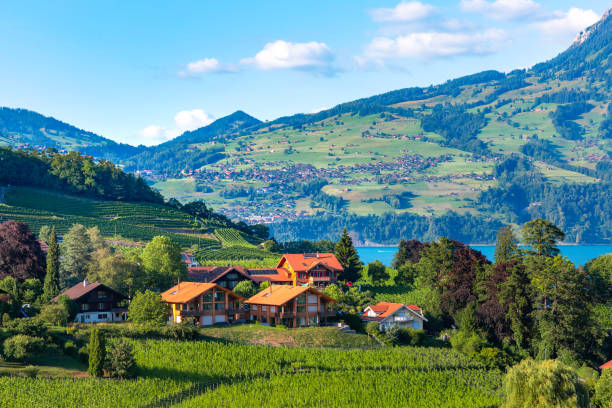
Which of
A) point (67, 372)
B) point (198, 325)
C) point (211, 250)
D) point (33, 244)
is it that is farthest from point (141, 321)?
point (211, 250)

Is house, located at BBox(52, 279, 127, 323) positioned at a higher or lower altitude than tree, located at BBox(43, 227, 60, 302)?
lower

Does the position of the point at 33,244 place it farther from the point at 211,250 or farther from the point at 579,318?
the point at 579,318

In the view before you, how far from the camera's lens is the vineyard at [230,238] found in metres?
161

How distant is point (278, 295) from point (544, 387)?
35.1m

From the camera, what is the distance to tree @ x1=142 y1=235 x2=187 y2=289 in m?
94.5

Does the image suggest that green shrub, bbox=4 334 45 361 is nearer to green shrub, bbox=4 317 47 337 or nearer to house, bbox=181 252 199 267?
green shrub, bbox=4 317 47 337

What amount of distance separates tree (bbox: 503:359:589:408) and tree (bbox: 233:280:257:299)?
39669 millimetres

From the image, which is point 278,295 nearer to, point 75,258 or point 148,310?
point 148,310

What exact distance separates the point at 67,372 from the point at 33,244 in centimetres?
3700

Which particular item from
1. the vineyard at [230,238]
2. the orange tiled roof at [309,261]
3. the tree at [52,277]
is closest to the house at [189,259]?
the orange tiled roof at [309,261]

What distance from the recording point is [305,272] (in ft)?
355

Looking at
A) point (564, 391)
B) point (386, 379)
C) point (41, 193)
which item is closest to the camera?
point (564, 391)

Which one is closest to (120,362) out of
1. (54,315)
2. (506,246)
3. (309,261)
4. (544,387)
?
(54,315)

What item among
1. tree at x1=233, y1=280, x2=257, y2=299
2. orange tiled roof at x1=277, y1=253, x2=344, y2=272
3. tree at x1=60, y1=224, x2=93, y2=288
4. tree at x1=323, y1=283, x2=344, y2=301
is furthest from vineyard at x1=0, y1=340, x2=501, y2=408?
orange tiled roof at x1=277, y1=253, x2=344, y2=272
